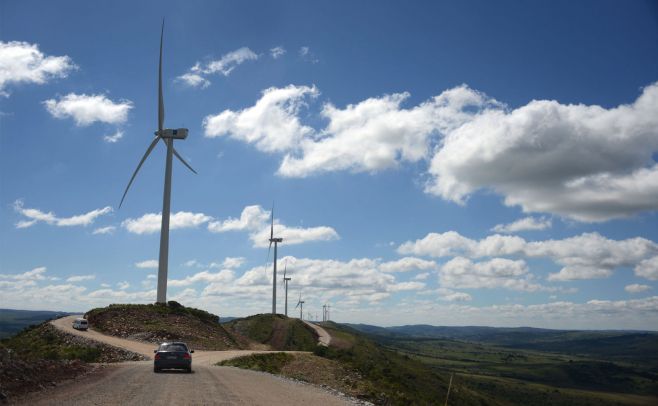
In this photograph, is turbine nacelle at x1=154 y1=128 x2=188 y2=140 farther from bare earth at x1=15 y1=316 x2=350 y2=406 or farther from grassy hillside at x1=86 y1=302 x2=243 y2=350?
bare earth at x1=15 y1=316 x2=350 y2=406

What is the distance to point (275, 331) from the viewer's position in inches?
5069

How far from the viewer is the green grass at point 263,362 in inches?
1790

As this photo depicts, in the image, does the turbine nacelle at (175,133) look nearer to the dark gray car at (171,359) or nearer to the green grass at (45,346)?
the green grass at (45,346)

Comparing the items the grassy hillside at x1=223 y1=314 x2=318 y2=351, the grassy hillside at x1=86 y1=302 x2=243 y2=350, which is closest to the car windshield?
the grassy hillside at x1=86 y1=302 x2=243 y2=350

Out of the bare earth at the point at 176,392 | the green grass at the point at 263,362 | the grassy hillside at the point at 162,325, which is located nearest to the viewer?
the bare earth at the point at 176,392

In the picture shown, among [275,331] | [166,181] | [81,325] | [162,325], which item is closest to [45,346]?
[81,325]

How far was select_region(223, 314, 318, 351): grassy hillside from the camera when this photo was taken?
117000mm

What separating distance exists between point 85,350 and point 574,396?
187382mm

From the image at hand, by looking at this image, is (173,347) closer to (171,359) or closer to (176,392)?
(171,359)

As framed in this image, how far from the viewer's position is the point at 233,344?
7862cm

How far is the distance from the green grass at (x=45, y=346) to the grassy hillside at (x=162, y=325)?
699cm

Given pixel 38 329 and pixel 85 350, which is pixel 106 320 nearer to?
pixel 38 329

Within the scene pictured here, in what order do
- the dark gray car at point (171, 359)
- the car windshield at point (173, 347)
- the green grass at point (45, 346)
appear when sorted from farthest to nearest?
1. the green grass at point (45, 346)
2. the car windshield at point (173, 347)
3. the dark gray car at point (171, 359)

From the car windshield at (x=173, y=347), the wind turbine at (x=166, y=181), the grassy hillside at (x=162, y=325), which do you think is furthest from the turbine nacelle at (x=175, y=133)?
the car windshield at (x=173, y=347)
